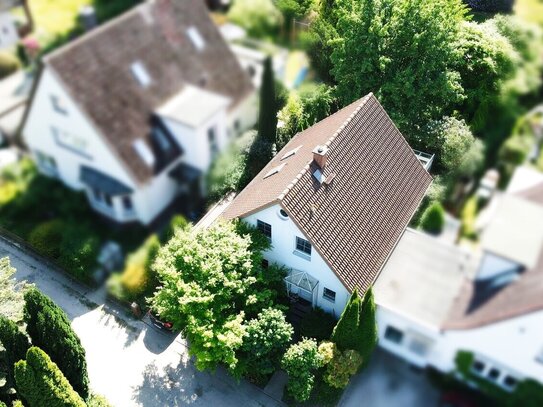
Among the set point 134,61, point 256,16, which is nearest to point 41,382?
point 134,61

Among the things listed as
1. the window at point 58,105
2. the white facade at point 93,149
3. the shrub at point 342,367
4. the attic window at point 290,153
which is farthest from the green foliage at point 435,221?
the attic window at point 290,153

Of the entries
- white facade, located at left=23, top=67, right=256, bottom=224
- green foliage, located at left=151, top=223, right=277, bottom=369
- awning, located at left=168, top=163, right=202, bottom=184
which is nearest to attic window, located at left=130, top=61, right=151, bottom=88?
white facade, located at left=23, top=67, right=256, bottom=224

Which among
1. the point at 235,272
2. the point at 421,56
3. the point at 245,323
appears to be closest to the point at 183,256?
the point at 235,272

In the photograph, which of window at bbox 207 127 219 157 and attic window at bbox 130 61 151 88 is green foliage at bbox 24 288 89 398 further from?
attic window at bbox 130 61 151 88

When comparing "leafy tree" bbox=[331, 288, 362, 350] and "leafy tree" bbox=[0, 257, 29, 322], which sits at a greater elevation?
"leafy tree" bbox=[331, 288, 362, 350]

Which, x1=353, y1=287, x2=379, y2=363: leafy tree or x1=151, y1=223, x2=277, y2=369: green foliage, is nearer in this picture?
x1=353, y1=287, x2=379, y2=363: leafy tree

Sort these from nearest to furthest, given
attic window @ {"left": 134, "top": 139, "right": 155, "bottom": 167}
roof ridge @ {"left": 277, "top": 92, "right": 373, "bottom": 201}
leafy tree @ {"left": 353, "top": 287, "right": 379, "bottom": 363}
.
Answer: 1. attic window @ {"left": 134, "top": 139, "right": 155, "bottom": 167}
2. leafy tree @ {"left": 353, "top": 287, "right": 379, "bottom": 363}
3. roof ridge @ {"left": 277, "top": 92, "right": 373, "bottom": 201}

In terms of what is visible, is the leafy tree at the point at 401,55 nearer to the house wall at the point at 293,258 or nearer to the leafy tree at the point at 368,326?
the house wall at the point at 293,258
